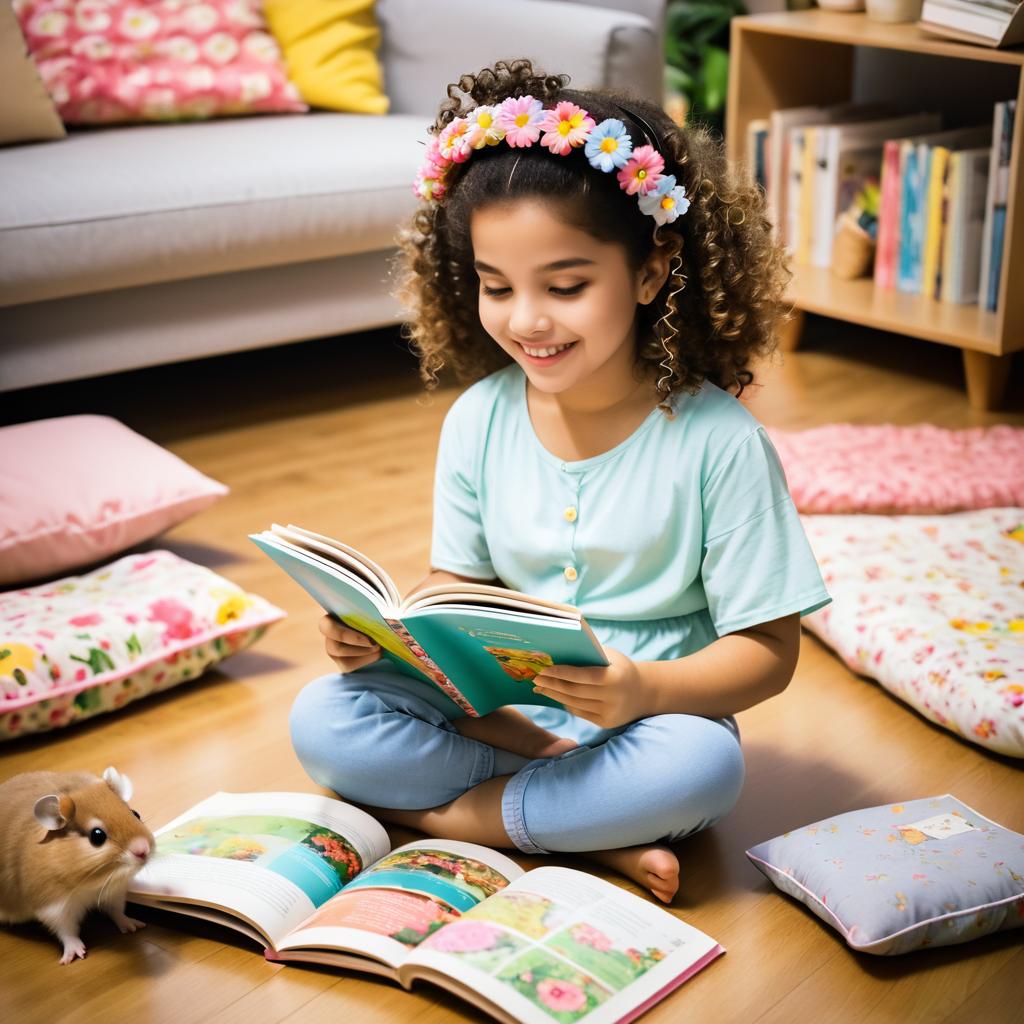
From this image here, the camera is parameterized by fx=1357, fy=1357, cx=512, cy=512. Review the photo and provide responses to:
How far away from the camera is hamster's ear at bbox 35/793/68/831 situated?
3.51 ft

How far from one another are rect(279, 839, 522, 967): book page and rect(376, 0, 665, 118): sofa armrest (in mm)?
1432

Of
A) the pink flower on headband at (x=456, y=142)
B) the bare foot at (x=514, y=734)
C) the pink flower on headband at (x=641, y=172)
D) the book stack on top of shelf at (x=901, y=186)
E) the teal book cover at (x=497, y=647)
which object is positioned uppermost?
the pink flower on headband at (x=456, y=142)

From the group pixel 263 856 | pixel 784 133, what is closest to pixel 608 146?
pixel 263 856

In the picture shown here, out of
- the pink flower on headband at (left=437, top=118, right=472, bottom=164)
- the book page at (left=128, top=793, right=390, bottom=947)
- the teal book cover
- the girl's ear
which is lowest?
the book page at (left=128, top=793, right=390, bottom=947)

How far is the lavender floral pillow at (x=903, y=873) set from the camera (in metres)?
1.07

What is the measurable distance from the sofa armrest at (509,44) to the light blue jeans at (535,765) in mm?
1287

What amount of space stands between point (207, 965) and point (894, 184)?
2011 mm

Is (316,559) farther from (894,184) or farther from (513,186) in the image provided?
(894,184)

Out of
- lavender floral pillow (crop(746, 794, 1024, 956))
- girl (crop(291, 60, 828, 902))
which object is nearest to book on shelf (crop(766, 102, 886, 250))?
girl (crop(291, 60, 828, 902))

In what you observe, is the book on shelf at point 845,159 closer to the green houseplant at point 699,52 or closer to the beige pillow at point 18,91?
the green houseplant at point 699,52


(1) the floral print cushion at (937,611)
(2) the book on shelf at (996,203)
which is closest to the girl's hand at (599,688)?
(1) the floral print cushion at (937,611)

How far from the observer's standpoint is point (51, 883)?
3.59 ft

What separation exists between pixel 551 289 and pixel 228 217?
3.79 feet

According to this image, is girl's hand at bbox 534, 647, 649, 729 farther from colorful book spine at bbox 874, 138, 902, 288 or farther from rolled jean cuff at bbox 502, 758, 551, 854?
colorful book spine at bbox 874, 138, 902, 288
